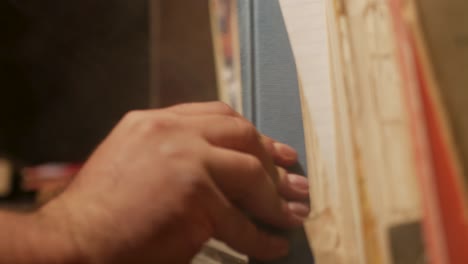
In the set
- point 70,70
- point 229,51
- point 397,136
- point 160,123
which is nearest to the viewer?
point 397,136

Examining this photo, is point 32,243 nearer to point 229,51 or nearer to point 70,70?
point 229,51

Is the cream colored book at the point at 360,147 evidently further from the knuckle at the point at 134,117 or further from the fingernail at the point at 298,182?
the knuckle at the point at 134,117

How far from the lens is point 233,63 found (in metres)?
0.42

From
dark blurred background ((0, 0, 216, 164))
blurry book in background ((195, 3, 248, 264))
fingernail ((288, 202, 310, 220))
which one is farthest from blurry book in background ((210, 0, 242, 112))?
dark blurred background ((0, 0, 216, 164))

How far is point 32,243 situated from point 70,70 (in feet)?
2.64

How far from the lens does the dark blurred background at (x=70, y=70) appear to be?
0.98 m

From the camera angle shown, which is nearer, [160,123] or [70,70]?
[160,123]

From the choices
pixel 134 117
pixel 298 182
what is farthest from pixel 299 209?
pixel 134 117

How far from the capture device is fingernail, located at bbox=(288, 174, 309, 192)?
0.31 m

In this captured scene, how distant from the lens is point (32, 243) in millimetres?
259

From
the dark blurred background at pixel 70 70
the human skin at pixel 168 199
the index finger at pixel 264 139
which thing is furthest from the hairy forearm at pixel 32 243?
the dark blurred background at pixel 70 70

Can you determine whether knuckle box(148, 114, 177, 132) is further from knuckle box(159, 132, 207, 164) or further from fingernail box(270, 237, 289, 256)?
fingernail box(270, 237, 289, 256)

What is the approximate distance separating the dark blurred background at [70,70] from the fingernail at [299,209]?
710 mm

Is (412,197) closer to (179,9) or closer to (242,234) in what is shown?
(242,234)
